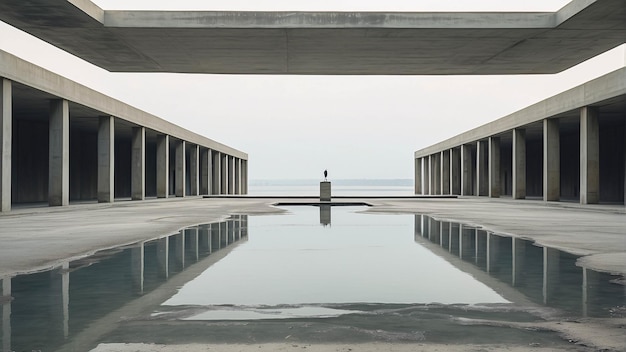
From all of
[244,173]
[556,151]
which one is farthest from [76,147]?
[244,173]

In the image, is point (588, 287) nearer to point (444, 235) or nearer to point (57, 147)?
point (444, 235)

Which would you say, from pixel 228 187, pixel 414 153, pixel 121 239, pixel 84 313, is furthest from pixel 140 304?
pixel 414 153

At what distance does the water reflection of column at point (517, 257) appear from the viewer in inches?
281

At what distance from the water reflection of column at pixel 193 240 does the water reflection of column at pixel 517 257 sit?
184 inches

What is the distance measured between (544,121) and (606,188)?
38.1 feet

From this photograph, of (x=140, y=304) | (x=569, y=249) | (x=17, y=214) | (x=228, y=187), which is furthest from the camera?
(x=228, y=187)

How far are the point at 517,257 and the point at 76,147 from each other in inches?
1631

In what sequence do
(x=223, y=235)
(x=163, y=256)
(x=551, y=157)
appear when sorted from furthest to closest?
1. (x=551, y=157)
2. (x=223, y=235)
3. (x=163, y=256)

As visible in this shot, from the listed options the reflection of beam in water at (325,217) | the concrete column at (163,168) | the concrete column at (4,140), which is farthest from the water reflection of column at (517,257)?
the concrete column at (163,168)

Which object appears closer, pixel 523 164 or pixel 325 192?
pixel 325 192

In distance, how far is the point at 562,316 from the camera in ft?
16.2

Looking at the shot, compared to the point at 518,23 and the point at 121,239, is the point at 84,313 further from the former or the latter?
the point at 518,23

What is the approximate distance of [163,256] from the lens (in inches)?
354

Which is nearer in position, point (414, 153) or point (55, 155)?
point (55, 155)
